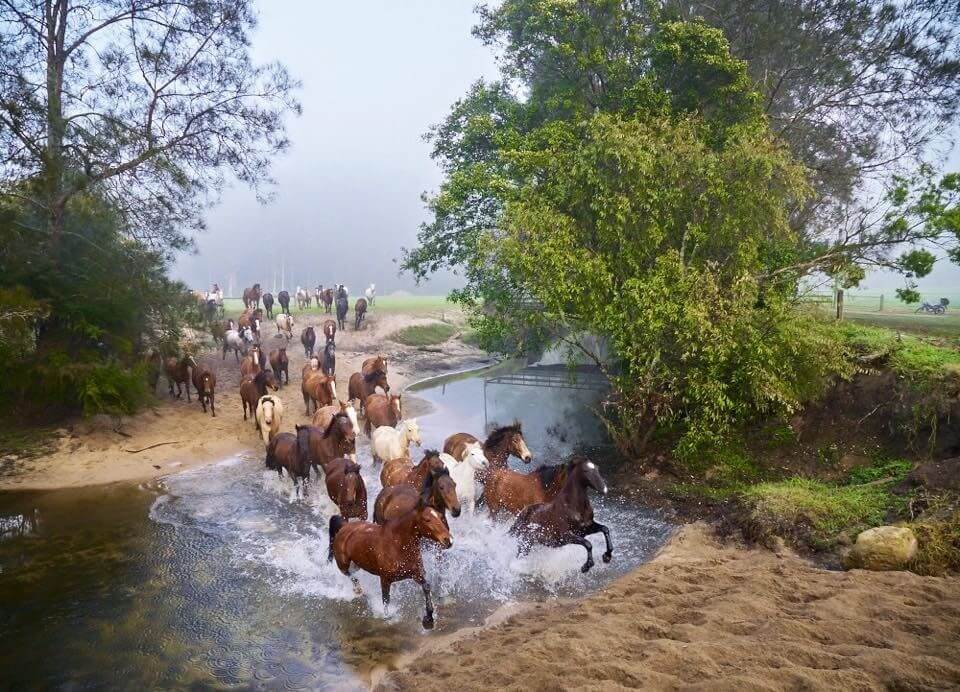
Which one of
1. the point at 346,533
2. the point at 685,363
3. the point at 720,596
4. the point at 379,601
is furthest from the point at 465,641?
the point at 685,363

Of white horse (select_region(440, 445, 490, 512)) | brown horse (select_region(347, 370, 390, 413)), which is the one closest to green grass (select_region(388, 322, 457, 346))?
Result: brown horse (select_region(347, 370, 390, 413))

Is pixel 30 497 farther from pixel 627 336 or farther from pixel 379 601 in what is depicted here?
pixel 627 336

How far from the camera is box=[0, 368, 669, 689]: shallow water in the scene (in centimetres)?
633

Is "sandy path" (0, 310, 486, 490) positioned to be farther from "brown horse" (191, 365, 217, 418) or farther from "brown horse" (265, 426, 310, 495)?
"brown horse" (265, 426, 310, 495)

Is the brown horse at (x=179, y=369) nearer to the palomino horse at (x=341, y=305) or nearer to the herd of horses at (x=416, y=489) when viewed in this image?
the herd of horses at (x=416, y=489)

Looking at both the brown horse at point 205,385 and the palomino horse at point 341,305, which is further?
the palomino horse at point 341,305

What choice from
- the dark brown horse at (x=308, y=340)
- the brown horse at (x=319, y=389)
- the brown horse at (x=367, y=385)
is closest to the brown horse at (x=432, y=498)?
the brown horse at (x=319, y=389)

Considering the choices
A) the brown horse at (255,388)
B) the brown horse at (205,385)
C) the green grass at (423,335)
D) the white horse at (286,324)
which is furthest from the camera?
the green grass at (423,335)

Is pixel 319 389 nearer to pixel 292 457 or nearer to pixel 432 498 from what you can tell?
pixel 292 457

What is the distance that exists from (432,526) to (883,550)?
552 centimetres

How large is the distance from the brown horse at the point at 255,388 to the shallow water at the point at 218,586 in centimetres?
440

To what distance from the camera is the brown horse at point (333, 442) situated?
11.2 m

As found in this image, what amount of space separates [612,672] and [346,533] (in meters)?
3.79

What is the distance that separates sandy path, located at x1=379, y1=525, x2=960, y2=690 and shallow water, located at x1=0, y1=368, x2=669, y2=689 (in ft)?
3.33
